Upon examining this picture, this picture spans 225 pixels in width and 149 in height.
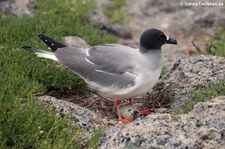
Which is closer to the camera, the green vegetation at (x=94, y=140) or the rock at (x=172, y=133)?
the rock at (x=172, y=133)

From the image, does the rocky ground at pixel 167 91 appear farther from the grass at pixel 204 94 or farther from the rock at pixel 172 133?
the grass at pixel 204 94

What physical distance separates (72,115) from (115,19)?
5.58m

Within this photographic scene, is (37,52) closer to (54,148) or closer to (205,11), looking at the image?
(54,148)

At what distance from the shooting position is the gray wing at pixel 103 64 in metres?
5.52

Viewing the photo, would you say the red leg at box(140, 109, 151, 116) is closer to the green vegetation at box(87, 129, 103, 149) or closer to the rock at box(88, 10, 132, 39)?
the green vegetation at box(87, 129, 103, 149)

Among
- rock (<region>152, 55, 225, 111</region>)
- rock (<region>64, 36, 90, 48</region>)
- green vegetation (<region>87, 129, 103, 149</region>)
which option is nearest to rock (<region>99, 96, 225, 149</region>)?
green vegetation (<region>87, 129, 103, 149</region>)

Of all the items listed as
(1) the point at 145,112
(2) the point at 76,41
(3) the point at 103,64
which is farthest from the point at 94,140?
(2) the point at 76,41

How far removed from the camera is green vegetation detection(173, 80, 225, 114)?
17.2 ft

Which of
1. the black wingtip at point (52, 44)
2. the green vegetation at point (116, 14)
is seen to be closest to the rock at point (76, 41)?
the black wingtip at point (52, 44)

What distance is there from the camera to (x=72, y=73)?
6.21 m

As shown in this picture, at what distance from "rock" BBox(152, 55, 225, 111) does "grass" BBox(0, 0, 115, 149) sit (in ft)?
3.30

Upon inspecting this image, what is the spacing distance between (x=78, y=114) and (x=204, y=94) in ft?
4.36

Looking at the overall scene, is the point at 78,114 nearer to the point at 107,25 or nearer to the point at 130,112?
the point at 130,112

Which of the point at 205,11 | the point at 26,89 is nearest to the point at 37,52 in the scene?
the point at 26,89
